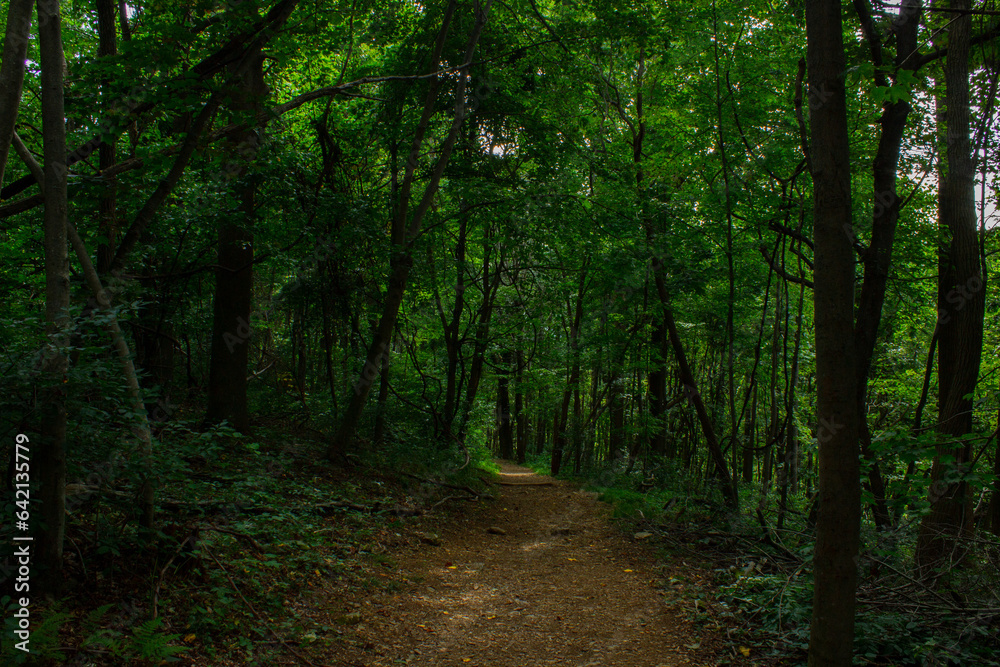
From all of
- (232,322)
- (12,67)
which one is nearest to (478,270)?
(232,322)

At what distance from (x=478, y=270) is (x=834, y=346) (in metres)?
13.6

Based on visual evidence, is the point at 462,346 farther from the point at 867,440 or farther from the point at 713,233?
the point at 867,440

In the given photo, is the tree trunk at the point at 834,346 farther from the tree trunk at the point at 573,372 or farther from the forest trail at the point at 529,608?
the tree trunk at the point at 573,372

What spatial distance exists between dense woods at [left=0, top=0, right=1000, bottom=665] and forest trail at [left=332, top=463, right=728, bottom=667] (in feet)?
2.47

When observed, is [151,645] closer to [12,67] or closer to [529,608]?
[12,67]

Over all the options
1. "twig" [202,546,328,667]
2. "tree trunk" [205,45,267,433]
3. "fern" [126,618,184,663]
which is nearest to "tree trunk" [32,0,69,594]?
"fern" [126,618,184,663]

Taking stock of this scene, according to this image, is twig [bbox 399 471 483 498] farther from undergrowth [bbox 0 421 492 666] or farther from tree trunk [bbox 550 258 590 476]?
tree trunk [bbox 550 258 590 476]

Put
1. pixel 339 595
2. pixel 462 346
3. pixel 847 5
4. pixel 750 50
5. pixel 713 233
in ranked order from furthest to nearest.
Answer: pixel 462 346 < pixel 713 233 < pixel 750 50 < pixel 847 5 < pixel 339 595

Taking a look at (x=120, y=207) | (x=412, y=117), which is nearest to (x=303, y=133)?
(x=412, y=117)

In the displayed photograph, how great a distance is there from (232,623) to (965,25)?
949cm

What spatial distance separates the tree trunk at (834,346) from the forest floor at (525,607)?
1437 millimetres

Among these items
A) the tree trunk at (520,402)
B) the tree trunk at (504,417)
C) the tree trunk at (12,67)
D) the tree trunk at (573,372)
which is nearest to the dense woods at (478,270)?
the tree trunk at (12,67)

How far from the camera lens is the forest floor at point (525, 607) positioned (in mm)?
4496

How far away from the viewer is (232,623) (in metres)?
4.06
